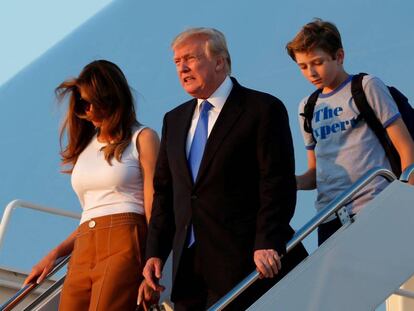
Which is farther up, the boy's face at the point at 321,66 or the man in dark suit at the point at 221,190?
the boy's face at the point at 321,66

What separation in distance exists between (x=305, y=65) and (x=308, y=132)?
39cm

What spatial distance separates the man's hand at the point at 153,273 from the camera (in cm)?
529

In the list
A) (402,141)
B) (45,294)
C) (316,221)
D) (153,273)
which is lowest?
(45,294)

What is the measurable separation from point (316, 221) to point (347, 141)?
0.77 m

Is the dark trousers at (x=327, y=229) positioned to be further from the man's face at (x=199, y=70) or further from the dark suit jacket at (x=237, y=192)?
the man's face at (x=199, y=70)

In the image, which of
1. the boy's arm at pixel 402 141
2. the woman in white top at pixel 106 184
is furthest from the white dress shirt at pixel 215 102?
the boy's arm at pixel 402 141

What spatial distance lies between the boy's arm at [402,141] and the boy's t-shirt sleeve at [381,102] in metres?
0.03

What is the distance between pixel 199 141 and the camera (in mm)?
5414

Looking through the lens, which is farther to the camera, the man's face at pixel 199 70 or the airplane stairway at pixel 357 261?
the man's face at pixel 199 70

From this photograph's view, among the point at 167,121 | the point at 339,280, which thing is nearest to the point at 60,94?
the point at 167,121

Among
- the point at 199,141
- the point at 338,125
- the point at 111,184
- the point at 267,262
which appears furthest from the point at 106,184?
the point at 338,125

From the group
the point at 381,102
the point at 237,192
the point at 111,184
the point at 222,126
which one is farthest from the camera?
the point at 381,102

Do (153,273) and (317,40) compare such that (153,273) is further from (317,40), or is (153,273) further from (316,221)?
(317,40)

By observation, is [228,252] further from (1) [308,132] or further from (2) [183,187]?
(1) [308,132]
